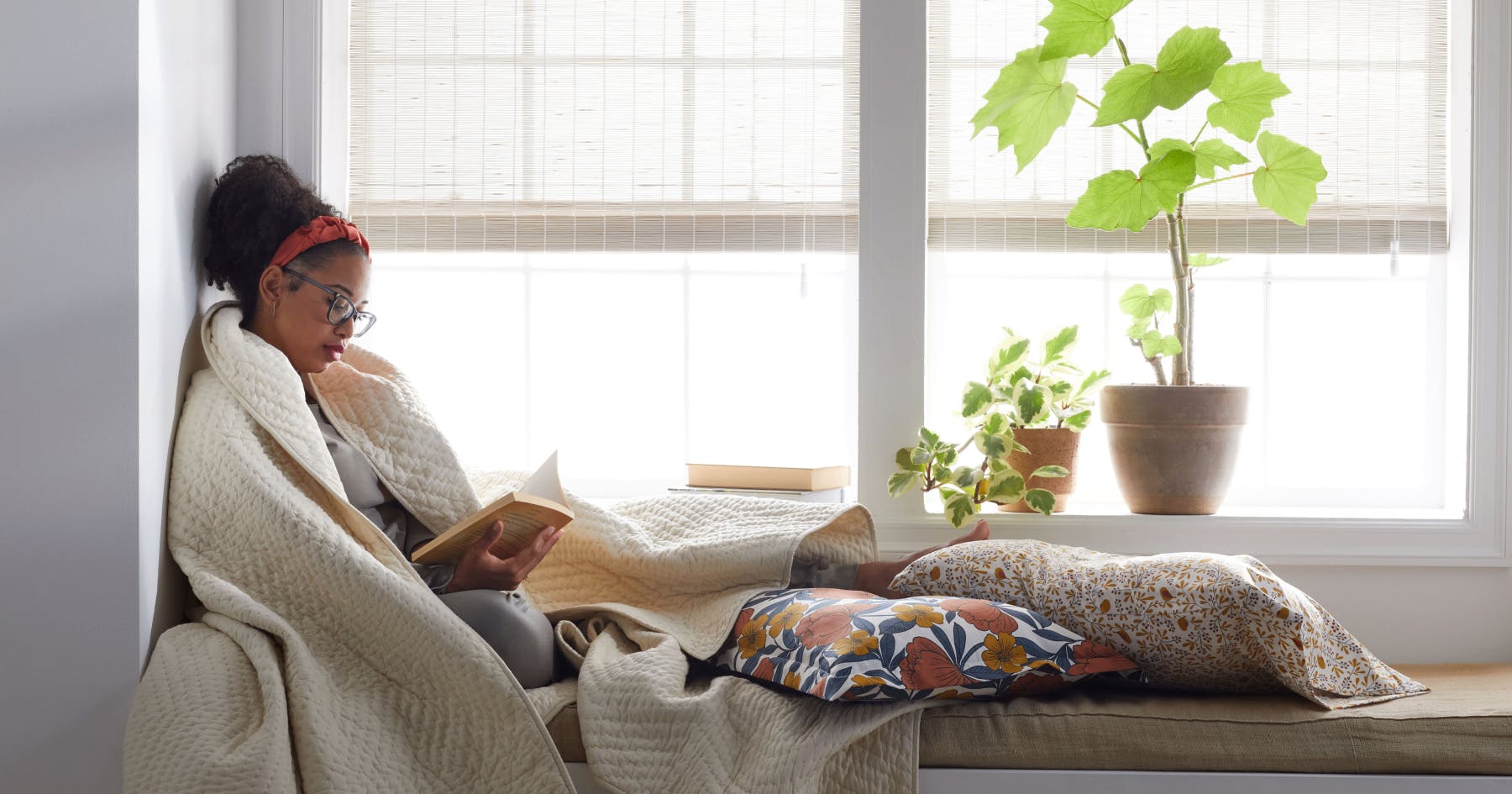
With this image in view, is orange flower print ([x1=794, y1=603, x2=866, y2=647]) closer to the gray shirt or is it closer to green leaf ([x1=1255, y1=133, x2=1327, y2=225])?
the gray shirt

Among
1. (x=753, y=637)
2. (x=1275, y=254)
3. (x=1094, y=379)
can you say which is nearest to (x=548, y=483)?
(x=753, y=637)

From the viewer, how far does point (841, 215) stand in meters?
2.25

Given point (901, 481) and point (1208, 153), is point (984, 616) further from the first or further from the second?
point (1208, 153)

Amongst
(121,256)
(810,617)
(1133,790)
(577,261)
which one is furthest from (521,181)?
(1133,790)

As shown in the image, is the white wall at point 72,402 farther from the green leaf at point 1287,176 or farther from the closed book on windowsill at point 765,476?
the green leaf at point 1287,176

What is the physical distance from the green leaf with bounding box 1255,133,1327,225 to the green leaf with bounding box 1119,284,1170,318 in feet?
0.81

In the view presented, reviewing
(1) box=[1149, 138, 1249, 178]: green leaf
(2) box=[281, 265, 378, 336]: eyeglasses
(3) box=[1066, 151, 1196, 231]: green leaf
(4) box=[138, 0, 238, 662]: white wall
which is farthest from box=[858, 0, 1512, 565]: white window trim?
(4) box=[138, 0, 238, 662]: white wall

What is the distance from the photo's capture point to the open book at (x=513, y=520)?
1.51 metres

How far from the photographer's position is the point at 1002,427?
2.06 meters

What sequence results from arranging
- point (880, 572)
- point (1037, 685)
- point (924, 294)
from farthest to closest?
point (924, 294) → point (880, 572) → point (1037, 685)

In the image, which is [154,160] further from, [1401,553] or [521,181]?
[1401,553]

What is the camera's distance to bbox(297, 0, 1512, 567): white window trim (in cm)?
210

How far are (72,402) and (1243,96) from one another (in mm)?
2000

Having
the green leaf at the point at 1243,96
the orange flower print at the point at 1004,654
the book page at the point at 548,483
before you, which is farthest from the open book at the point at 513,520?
the green leaf at the point at 1243,96
